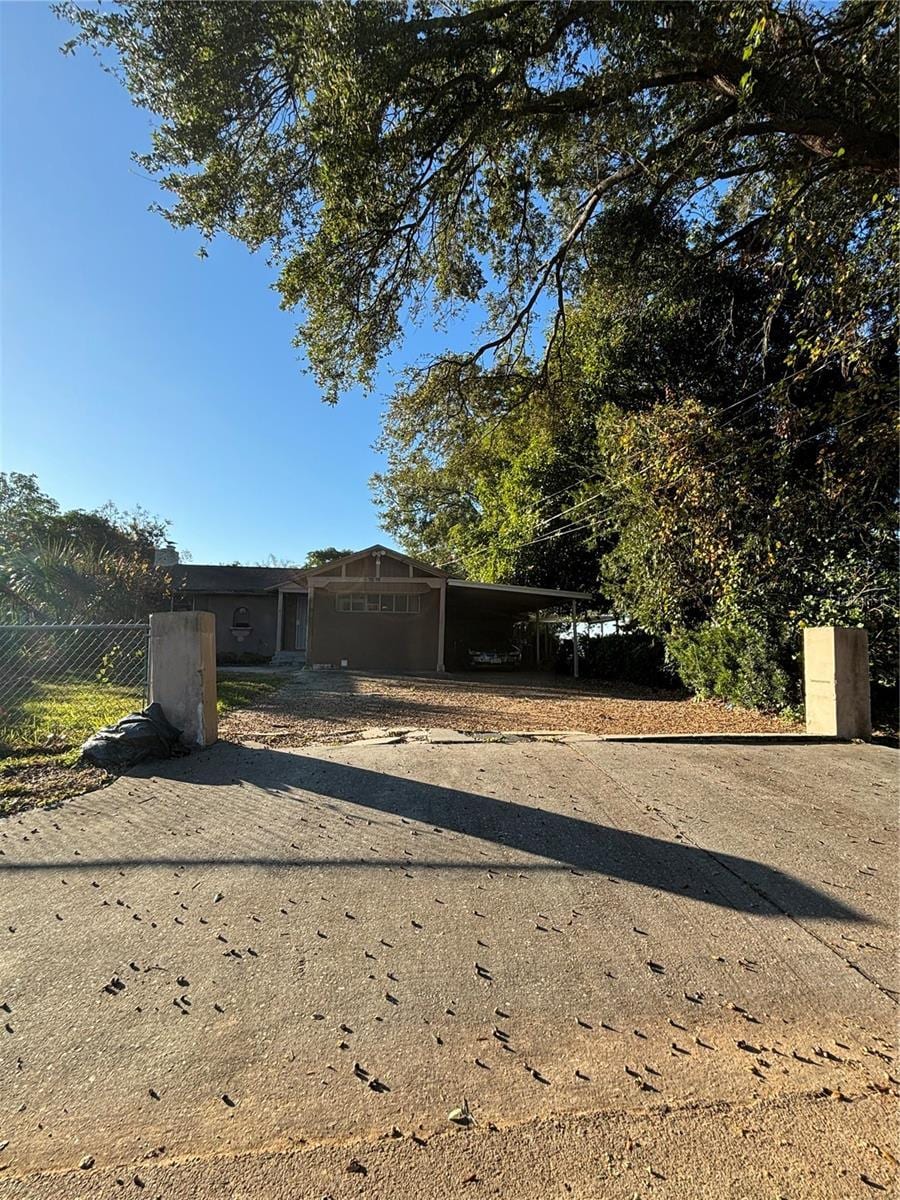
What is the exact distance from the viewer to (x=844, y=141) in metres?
5.53

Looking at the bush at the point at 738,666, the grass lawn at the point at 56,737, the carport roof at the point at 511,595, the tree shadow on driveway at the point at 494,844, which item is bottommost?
the tree shadow on driveway at the point at 494,844

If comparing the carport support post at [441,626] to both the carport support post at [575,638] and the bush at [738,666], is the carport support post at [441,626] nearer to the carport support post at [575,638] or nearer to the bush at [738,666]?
the carport support post at [575,638]

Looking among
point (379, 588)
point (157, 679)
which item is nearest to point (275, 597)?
point (379, 588)

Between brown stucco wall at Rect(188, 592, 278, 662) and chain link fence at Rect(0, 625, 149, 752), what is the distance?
10.3 meters

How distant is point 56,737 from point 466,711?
5.59 metres

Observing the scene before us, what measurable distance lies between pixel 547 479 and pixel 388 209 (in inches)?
547

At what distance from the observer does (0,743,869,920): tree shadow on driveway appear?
3271mm

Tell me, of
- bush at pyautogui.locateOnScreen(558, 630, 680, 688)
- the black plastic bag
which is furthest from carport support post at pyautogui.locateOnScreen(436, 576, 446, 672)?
the black plastic bag

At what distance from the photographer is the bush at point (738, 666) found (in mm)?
9422

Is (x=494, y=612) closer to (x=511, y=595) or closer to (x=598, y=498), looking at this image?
(x=511, y=595)

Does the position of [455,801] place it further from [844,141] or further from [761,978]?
[844,141]

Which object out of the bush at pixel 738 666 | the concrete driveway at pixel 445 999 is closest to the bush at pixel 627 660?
the bush at pixel 738 666

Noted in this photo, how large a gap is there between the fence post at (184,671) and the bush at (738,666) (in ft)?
27.6

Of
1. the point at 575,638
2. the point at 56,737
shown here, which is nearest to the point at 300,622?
the point at 575,638
